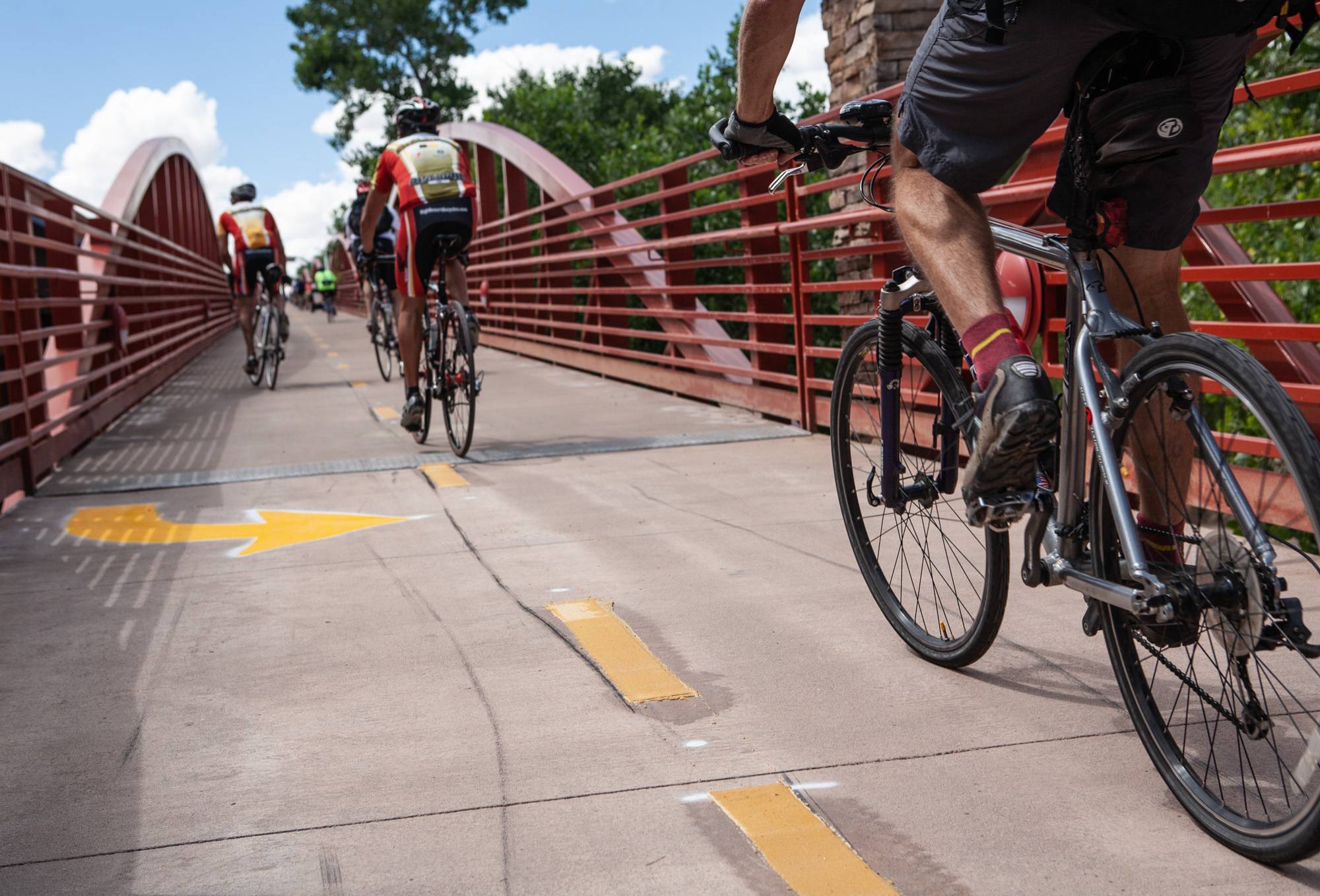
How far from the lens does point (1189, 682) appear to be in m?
2.25

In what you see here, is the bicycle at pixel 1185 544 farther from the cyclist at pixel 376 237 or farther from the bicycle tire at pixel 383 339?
the bicycle tire at pixel 383 339

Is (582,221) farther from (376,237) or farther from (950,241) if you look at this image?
(950,241)

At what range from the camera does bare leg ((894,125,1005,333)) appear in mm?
2363

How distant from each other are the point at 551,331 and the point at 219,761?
1314 cm

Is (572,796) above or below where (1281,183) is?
below

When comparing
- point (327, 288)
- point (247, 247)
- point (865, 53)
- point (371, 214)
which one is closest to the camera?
point (371, 214)

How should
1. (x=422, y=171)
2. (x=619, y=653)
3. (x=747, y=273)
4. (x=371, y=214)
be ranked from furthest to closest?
(x=747, y=273) < (x=371, y=214) < (x=422, y=171) < (x=619, y=653)

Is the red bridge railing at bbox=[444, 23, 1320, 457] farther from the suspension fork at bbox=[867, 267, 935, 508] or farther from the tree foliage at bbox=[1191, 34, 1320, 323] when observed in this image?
the suspension fork at bbox=[867, 267, 935, 508]

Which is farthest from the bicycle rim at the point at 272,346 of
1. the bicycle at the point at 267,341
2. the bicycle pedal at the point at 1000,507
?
the bicycle pedal at the point at 1000,507

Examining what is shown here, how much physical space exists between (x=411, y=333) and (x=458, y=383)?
0.61 meters

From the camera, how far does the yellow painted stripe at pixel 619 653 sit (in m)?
3.08

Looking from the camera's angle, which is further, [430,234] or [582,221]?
[582,221]

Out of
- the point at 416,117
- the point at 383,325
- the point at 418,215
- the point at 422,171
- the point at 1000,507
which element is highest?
the point at 416,117

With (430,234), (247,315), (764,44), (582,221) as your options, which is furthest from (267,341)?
(764,44)
